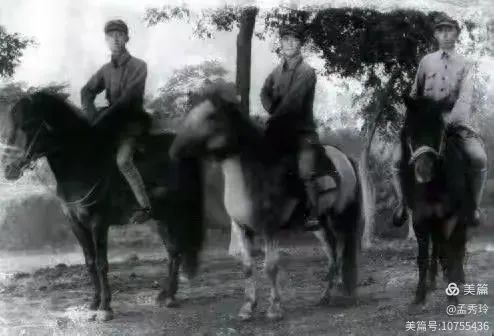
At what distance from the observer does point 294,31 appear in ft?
18.7

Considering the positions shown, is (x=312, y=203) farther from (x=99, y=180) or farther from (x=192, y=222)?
(x=99, y=180)

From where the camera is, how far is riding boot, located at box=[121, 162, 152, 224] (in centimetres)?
526

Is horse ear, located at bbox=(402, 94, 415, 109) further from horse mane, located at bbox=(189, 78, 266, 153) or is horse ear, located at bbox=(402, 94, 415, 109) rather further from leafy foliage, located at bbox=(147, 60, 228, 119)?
leafy foliage, located at bbox=(147, 60, 228, 119)

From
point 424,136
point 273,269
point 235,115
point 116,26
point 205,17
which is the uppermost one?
point 205,17

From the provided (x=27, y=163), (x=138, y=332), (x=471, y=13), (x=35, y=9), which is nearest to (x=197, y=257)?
(x=138, y=332)

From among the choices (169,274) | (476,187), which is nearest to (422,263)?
(476,187)

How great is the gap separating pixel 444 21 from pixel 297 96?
1697 mm

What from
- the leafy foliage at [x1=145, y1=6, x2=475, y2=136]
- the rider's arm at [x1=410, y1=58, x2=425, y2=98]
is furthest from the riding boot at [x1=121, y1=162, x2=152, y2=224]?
the rider's arm at [x1=410, y1=58, x2=425, y2=98]

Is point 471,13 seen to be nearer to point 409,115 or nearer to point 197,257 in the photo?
point 409,115

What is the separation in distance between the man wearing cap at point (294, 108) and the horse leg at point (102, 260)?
166cm

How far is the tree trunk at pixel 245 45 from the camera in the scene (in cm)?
565

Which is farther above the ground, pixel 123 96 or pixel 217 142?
pixel 123 96

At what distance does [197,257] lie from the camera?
560cm

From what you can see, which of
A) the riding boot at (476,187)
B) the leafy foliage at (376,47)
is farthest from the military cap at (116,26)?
the riding boot at (476,187)
